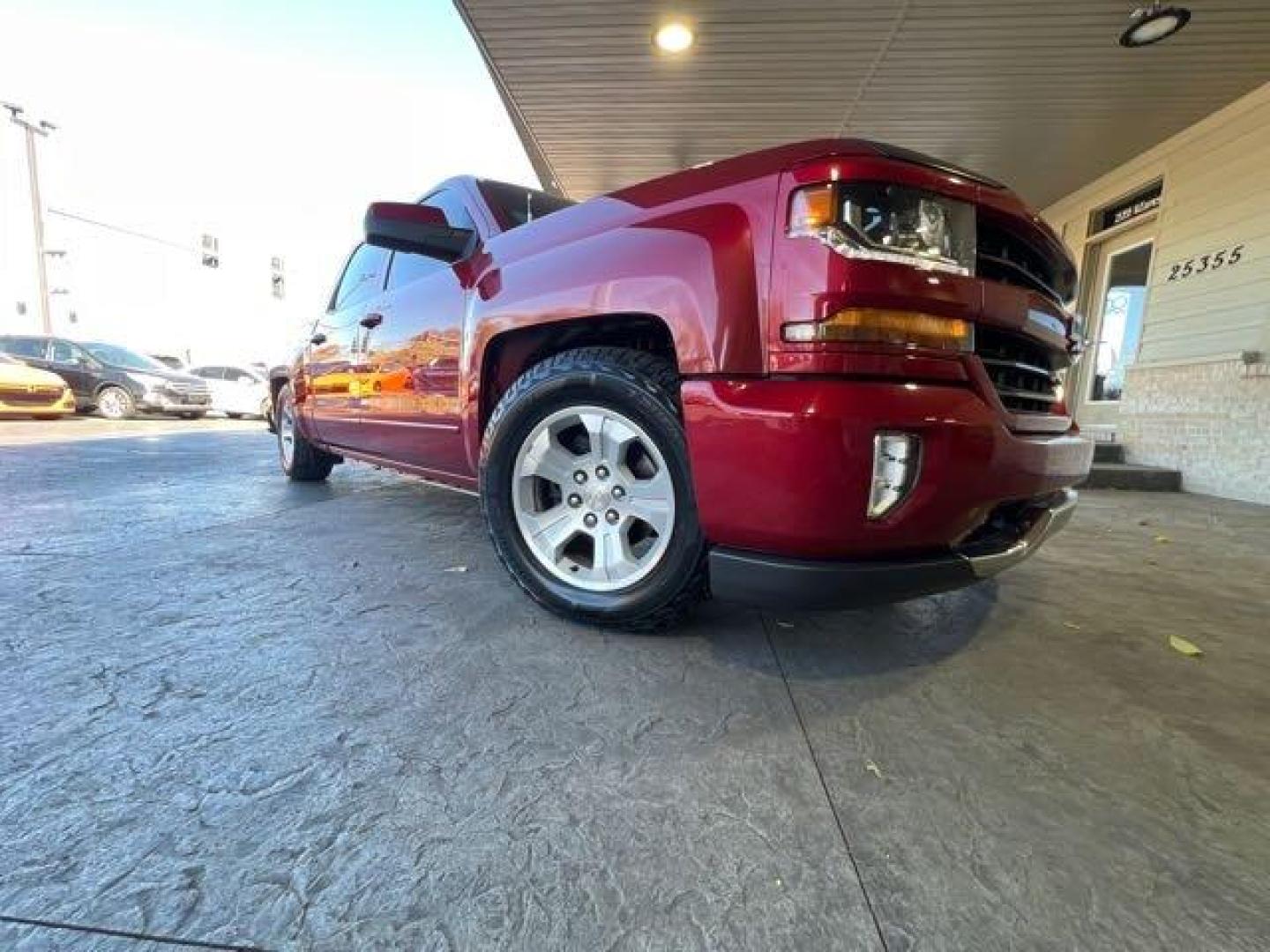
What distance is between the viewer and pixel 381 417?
3.05 meters

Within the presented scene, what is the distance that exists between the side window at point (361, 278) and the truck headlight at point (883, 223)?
2700mm

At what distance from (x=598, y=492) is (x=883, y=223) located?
3.57ft

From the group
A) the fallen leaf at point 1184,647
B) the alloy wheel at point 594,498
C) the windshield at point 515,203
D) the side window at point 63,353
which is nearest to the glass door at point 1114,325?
the fallen leaf at point 1184,647

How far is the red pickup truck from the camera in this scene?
4.49 feet

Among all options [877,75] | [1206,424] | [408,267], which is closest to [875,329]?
[408,267]

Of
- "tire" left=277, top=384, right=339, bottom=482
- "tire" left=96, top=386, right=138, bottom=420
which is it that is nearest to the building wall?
"tire" left=277, top=384, right=339, bottom=482

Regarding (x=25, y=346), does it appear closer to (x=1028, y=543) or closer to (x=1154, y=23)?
(x=1028, y=543)

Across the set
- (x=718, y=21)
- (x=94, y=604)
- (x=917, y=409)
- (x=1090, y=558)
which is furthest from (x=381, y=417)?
(x=718, y=21)

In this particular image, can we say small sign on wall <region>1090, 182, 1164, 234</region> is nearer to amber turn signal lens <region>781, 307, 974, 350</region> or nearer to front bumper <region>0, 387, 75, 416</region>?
amber turn signal lens <region>781, 307, 974, 350</region>

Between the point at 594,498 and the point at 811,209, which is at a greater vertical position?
the point at 811,209

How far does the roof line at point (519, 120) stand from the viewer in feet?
15.8

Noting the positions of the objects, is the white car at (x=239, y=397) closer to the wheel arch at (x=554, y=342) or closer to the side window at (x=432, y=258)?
the side window at (x=432, y=258)

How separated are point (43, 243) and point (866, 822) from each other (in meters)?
26.3

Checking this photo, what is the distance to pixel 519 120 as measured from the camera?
21.2ft
